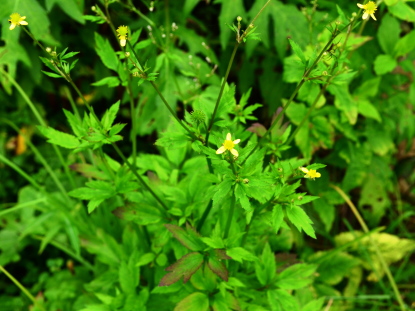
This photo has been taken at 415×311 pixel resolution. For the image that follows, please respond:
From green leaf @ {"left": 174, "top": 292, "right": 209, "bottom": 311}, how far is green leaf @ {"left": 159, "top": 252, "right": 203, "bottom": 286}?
0.40ft

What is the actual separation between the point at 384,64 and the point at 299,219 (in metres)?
1.13

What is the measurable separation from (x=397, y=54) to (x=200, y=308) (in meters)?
1.37

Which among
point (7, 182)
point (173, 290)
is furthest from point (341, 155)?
point (7, 182)

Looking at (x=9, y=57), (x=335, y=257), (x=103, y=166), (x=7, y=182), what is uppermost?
(x=9, y=57)

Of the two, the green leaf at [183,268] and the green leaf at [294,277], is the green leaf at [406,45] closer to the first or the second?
the green leaf at [294,277]

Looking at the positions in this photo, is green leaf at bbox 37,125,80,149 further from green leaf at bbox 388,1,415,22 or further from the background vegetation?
green leaf at bbox 388,1,415,22

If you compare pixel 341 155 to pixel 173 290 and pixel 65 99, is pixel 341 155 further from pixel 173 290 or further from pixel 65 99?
pixel 65 99

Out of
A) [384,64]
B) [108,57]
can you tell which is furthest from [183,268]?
[384,64]

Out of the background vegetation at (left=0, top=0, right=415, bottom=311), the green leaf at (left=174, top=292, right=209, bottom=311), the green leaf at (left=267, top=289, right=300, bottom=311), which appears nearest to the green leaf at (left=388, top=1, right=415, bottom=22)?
the background vegetation at (left=0, top=0, right=415, bottom=311)

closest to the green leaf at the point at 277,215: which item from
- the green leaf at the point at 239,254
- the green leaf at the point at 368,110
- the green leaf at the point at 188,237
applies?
the green leaf at the point at 239,254

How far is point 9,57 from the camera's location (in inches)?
69.6

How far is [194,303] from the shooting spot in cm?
117

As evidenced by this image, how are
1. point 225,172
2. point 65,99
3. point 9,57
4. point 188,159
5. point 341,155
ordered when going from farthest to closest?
1. point 65,99
2. point 341,155
3. point 9,57
4. point 188,159
5. point 225,172

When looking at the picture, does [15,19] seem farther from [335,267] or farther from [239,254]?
[335,267]
